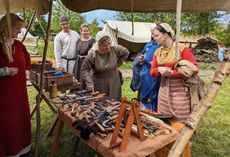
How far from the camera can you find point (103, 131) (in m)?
2.11

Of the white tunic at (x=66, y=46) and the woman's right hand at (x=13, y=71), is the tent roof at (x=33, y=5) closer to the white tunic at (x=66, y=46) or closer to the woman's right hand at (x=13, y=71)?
the woman's right hand at (x=13, y=71)

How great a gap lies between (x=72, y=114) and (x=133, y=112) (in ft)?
2.59

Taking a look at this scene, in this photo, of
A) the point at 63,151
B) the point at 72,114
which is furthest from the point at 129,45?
the point at 72,114

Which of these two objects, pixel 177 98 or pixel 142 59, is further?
pixel 142 59

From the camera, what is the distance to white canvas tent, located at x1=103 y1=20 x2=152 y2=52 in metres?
11.6

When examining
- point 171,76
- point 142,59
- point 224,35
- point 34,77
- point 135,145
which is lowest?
point 135,145

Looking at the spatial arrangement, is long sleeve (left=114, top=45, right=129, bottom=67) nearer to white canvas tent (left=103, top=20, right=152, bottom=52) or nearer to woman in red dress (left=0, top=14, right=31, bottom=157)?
woman in red dress (left=0, top=14, right=31, bottom=157)

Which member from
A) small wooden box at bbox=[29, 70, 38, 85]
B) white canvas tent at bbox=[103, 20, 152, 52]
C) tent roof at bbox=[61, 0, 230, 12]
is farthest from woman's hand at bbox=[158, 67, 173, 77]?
white canvas tent at bbox=[103, 20, 152, 52]

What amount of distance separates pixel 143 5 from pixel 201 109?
Result: 274 centimetres

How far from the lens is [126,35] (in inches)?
463

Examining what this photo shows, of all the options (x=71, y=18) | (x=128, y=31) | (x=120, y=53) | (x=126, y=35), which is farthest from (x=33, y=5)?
(x=71, y=18)

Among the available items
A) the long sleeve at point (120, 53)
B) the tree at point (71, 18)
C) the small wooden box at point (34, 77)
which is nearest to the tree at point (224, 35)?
the tree at point (71, 18)

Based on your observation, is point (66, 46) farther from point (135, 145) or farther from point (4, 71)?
point (135, 145)

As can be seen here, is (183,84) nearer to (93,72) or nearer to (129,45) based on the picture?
(93,72)
